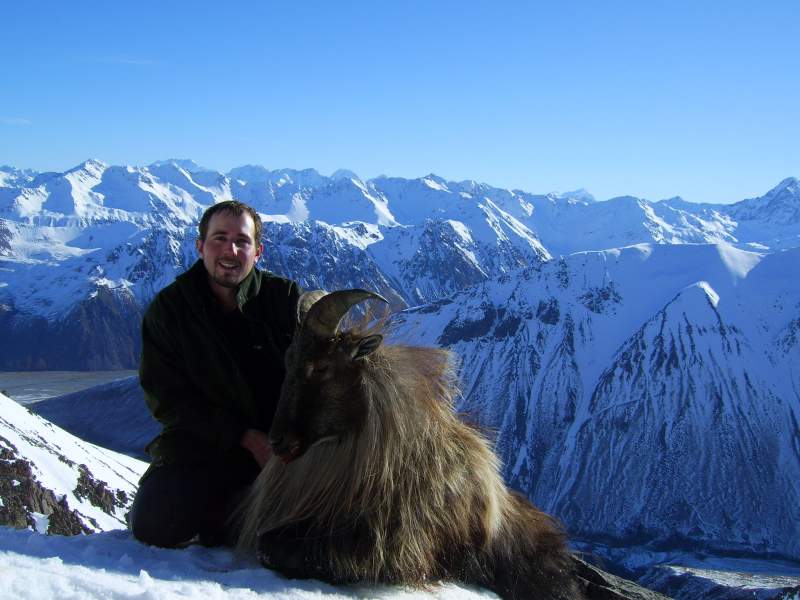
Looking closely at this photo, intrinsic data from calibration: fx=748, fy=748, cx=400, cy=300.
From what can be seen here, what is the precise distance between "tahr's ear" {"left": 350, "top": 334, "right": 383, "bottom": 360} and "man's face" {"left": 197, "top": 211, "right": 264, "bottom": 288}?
1458 millimetres

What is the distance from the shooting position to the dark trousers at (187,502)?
20.5 feet

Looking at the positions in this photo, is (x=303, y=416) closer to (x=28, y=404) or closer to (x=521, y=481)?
(x=521, y=481)

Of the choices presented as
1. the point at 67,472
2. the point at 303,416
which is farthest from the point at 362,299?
the point at 67,472

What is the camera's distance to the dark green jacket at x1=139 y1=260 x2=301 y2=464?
6570mm

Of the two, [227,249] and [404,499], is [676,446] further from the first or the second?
[227,249]

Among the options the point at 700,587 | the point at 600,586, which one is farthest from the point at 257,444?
the point at 700,587

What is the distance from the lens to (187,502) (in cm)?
637

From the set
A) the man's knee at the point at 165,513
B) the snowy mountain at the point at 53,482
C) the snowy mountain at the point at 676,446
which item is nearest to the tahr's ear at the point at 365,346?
the man's knee at the point at 165,513

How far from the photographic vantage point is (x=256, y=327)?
700 centimetres

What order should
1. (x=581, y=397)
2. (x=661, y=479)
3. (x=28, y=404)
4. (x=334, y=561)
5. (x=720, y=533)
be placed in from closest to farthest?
(x=334, y=561) → (x=720, y=533) → (x=661, y=479) → (x=28, y=404) → (x=581, y=397)

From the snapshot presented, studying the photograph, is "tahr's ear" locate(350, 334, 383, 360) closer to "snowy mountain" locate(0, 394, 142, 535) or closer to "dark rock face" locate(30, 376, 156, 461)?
"snowy mountain" locate(0, 394, 142, 535)

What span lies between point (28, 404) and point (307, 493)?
190843 mm

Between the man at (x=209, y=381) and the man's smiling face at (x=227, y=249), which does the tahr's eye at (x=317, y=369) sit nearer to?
the man at (x=209, y=381)

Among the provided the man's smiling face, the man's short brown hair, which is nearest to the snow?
the man's smiling face
